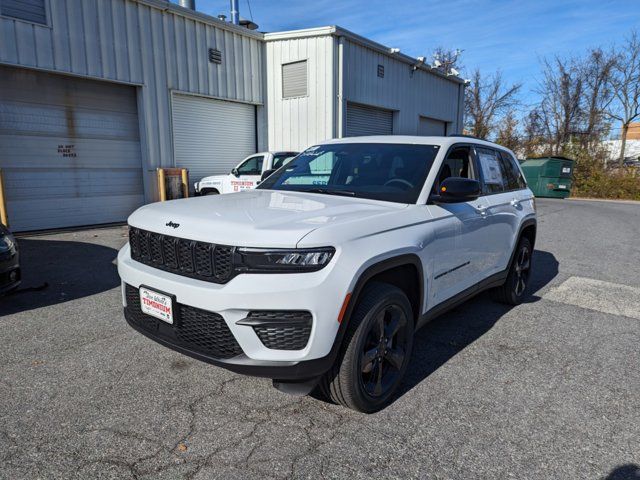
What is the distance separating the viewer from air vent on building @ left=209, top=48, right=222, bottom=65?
12.6 meters

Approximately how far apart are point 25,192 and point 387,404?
9.95 m

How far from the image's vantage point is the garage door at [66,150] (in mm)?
9609

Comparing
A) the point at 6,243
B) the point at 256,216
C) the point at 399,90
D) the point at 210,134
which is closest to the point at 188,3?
the point at 210,134

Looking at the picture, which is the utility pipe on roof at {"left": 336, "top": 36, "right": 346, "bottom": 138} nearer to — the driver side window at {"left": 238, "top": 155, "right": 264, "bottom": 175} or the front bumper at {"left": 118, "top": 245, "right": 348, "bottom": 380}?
the driver side window at {"left": 238, "top": 155, "right": 264, "bottom": 175}

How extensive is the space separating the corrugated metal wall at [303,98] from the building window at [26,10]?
6317 millimetres

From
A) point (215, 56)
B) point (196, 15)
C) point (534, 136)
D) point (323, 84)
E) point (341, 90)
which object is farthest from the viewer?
point (534, 136)

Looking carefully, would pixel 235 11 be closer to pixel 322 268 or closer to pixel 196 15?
pixel 196 15

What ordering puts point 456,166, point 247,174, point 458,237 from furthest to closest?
point 247,174 < point 456,166 < point 458,237

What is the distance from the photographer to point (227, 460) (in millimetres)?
2359

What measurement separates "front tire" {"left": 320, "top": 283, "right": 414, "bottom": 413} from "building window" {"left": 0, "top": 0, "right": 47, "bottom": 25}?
10.2 m

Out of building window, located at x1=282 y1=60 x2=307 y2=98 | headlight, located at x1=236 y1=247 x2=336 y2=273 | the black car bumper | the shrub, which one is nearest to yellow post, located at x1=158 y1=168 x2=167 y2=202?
building window, located at x1=282 y1=60 x2=307 y2=98

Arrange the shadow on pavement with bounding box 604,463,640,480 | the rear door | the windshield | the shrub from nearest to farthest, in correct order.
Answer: the shadow on pavement with bounding box 604,463,640,480, the windshield, the rear door, the shrub

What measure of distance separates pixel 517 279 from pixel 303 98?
10.5 m

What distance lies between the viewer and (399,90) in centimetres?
1703
